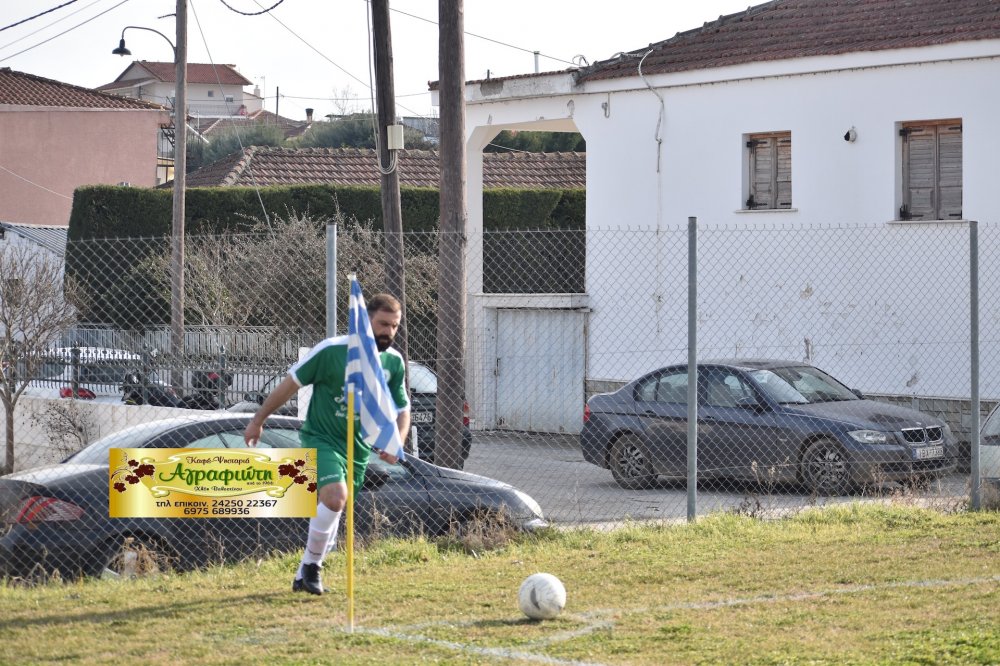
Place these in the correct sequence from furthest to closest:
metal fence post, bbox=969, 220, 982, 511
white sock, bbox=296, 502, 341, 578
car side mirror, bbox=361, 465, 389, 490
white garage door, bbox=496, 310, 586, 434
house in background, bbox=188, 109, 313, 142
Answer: house in background, bbox=188, 109, 313, 142, white garage door, bbox=496, 310, 586, 434, metal fence post, bbox=969, 220, 982, 511, car side mirror, bbox=361, 465, 389, 490, white sock, bbox=296, 502, 341, 578

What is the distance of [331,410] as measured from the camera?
7.82 meters

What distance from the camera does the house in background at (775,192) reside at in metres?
17.7

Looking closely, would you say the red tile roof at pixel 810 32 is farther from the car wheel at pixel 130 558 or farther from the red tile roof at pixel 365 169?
the car wheel at pixel 130 558

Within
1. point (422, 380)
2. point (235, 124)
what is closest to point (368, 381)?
point (422, 380)

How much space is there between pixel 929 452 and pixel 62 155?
34911 millimetres

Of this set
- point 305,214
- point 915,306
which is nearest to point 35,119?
point 305,214

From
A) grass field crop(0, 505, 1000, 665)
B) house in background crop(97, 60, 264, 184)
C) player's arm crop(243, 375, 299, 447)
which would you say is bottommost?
grass field crop(0, 505, 1000, 665)

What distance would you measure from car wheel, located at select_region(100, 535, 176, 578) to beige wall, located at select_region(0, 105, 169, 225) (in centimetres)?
3545

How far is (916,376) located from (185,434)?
444 inches

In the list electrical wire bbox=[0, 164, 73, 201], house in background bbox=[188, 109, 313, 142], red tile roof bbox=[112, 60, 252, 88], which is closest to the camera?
electrical wire bbox=[0, 164, 73, 201]

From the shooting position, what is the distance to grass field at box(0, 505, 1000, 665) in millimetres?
6699

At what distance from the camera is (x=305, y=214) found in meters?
25.6

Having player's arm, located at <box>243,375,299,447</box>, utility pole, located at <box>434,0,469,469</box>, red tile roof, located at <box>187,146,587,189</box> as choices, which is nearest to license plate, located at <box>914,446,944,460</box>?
utility pole, located at <box>434,0,469,469</box>

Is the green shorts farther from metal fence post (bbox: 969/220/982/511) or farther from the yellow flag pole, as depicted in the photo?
metal fence post (bbox: 969/220/982/511)
